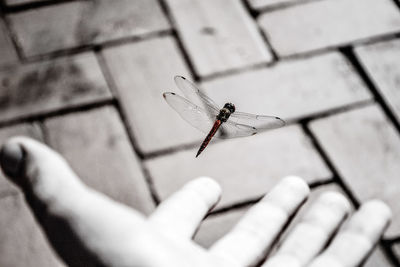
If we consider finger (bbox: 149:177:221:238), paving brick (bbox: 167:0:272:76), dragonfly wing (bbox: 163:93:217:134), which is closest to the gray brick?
finger (bbox: 149:177:221:238)

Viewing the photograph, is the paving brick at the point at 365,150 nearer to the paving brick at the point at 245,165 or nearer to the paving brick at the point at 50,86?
the paving brick at the point at 245,165

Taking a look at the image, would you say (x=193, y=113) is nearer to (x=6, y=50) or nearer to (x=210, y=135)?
(x=210, y=135)

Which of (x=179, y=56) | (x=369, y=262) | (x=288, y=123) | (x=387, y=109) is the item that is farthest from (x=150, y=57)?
(x=369, y=262)

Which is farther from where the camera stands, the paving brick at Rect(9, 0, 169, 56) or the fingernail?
the paving brick at Rect(9, 0, 169, 56)

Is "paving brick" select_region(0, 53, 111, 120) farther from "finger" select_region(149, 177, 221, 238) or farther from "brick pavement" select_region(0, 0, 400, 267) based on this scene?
"finger" select_region(149, 177, 221, 238)

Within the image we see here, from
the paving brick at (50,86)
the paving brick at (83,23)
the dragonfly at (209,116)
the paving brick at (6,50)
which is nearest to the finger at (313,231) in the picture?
the dragonfly at (209,116)

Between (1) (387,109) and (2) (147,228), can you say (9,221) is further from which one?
(1) (387,109)
